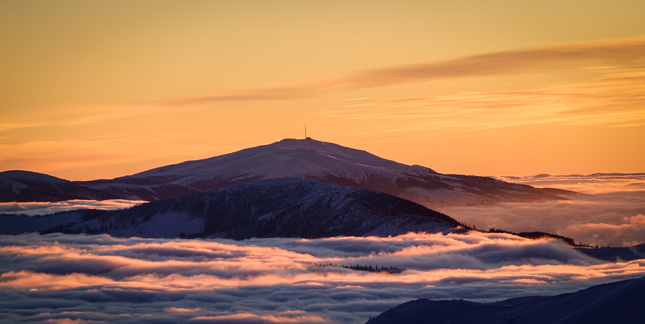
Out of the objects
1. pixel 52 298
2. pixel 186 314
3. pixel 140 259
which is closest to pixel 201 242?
pixel 140 259

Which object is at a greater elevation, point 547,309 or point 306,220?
point 306,220

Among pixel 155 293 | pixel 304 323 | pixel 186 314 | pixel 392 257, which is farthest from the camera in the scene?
pixel 392 257

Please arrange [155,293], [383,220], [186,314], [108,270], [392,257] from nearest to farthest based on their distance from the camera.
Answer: [186,314], [155,293], [108,270], [392,257], [383,220]

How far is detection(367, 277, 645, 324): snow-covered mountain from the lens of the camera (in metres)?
52.4

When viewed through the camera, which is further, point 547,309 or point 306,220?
point 306,220

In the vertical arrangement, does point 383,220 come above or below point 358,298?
above

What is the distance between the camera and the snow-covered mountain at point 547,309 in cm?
5238

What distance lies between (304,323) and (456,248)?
78.9 meters

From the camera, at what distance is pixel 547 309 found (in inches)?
2291

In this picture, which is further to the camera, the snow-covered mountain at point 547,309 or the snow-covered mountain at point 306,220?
the snow-covered mountain at point 306,220

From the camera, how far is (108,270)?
14800cm

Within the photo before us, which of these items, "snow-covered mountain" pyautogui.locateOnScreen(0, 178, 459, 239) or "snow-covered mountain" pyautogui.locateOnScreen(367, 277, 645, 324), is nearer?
"snow-covered mountain" pyautogui.locateOnScreen(367, 277, 645, 324)

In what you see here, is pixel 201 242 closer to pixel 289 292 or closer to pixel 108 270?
pixel 108 270

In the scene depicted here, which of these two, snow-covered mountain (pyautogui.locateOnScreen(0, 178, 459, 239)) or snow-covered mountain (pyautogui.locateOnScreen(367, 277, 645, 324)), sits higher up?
snow-covered mountain (pyautogui.locateOnScreen(0, 178, 459, 239))
